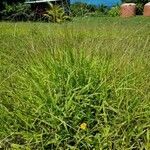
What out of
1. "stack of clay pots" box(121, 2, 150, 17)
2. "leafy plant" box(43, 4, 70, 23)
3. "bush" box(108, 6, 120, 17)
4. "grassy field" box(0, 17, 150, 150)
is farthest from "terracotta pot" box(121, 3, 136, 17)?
"grassy field" box(0, 17, 150, 150)

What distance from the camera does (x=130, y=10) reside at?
27312 millimetres

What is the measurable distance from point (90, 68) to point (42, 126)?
0.78m

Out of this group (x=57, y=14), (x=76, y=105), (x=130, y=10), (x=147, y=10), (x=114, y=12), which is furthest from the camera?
(x=114, y=12)

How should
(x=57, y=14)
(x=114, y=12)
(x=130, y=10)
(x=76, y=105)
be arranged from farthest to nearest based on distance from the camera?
(x=114, y=12)
(x=130, y=10)
(x=57, y=14)
(x=76, y=105)

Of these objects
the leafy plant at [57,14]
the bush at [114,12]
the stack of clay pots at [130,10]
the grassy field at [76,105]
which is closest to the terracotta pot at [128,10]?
the stack of clay pots at [130,10]

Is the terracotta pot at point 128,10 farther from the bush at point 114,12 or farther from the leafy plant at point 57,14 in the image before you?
the leafy plant at point 57,14

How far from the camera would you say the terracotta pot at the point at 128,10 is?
88.5ft

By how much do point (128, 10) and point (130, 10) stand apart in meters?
0.12

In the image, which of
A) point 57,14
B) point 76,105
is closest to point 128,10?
point 57,14

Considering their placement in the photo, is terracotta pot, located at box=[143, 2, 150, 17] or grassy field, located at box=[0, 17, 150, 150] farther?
A: terracotta pot, located at box=[143, 2, 150, 17]

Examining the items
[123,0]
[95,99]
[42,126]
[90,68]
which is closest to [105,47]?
[90,68]

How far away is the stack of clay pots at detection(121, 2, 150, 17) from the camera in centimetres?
2672

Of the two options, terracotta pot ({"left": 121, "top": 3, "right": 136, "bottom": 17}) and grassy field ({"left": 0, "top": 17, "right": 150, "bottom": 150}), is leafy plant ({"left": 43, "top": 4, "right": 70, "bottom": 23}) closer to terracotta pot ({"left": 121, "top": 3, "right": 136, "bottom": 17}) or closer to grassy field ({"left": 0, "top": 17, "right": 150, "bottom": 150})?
grassy field ({"left": 0, "top": 17, "right": 150, "bottom": 150})

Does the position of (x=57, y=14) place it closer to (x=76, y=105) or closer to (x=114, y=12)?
(x=76, y=105)
